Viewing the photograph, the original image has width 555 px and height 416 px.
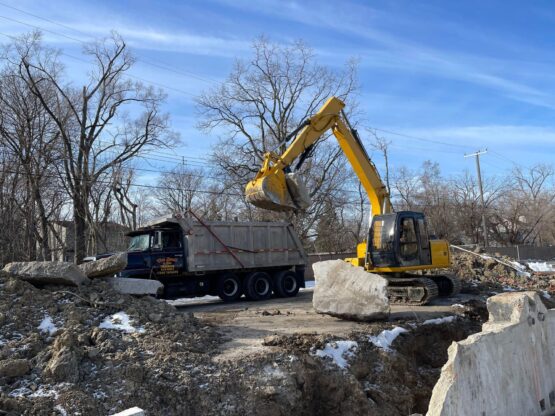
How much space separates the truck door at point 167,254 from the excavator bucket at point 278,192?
4.50 m

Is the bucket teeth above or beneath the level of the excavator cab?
above

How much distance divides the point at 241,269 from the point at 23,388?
12.4 meters

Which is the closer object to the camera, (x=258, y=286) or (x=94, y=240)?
(x=258, y=286)

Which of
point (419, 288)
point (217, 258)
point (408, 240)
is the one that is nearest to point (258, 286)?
point (217, 258)

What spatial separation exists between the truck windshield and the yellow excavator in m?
4.76

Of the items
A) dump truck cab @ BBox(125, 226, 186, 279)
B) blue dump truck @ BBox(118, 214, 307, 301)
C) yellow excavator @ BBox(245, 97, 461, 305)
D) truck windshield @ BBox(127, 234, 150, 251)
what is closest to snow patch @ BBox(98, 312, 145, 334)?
yellow excavator @ BBox(245, 97, 461, 305)

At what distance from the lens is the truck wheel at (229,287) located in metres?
17.9

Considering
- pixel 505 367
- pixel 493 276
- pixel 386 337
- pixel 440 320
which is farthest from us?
pixel 493 276

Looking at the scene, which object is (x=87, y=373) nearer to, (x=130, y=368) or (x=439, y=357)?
(x=130, y=368)

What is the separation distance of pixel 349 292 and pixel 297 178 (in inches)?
139

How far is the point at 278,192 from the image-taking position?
13.3m

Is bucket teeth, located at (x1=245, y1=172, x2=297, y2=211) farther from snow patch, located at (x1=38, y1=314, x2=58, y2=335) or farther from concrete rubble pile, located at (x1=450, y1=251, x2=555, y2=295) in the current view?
concrete rubble pile, located at (x1=450, y1=251, x2=555, y2=295)

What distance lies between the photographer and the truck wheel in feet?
58.7

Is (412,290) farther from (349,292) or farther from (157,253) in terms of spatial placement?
(157,253)
